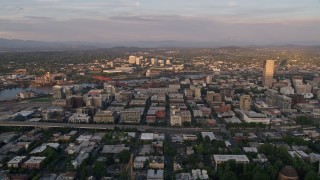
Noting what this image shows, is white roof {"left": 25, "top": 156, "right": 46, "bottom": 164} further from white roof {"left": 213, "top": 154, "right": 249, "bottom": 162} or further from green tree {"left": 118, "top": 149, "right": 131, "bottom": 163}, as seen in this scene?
white roof {"left": 213, "top": 154, "right": 249, "bottom": 162}

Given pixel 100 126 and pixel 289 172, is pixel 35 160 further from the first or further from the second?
pixel 289 172

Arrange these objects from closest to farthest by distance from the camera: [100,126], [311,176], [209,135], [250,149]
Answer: [311,176]
[250,149]
[209,135]
[100,126]

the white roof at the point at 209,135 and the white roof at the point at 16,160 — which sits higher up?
the white roof at the point at 16,160

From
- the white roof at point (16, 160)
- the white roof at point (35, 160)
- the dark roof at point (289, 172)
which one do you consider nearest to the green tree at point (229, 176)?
the dark roof at point (289, 172)

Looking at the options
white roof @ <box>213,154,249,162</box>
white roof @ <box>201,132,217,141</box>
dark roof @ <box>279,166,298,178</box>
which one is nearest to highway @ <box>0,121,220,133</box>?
white roof @ <box>201,132,217,141</box>

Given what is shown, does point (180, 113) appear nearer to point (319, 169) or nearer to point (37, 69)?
point (319, 169)

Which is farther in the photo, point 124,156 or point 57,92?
point 57,92

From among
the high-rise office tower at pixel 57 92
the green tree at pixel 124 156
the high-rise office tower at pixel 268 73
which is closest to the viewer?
the green tree at pixel 124 156

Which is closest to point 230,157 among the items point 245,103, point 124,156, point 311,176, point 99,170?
point 311,176

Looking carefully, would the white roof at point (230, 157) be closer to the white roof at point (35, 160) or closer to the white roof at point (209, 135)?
the white roof at point (209, 135)

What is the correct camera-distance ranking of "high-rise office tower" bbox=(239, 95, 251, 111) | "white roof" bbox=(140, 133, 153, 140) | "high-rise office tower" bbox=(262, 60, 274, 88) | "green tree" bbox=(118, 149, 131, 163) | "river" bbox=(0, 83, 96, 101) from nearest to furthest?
"green tree" bbox=(118, 149, 131, 163)
"white roof" bbox=(140, 133, 153, 140)
"high-rise office tower" bbox=(239, 95, 251, 111)
"river" bbox=(0, 83, 96, 101)
"high-rise office tower" bbox=(262, 60, 274, 88)

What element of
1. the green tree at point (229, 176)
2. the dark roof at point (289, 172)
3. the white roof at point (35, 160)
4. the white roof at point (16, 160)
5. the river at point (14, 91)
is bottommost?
the river at point (14, 91)

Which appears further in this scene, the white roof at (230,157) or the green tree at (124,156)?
the green tree at (124,156)
